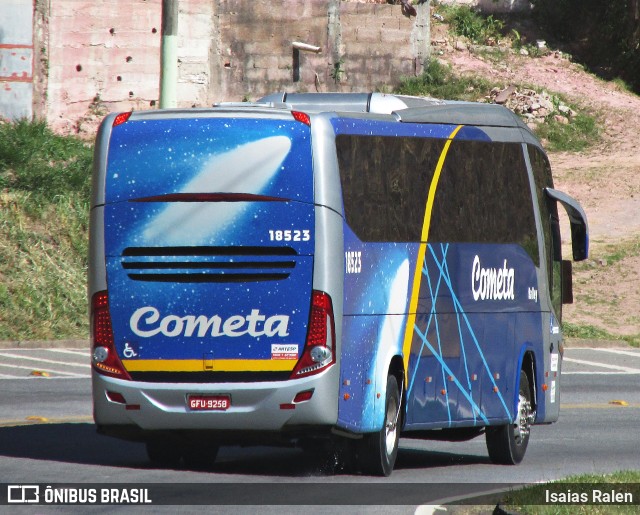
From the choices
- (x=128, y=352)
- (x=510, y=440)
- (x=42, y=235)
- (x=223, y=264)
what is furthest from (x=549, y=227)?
(x=42, y=235)

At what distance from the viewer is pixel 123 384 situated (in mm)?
12742

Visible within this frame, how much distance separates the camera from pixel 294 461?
571 inches

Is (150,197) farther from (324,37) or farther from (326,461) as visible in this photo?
(324,37)

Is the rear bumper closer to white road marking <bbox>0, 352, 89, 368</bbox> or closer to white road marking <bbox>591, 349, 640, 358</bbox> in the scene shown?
white road marking <bbox>0, 352, 89, 368</bbox>

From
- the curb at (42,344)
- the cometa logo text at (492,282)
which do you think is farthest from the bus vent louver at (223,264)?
the curb at (42,344)

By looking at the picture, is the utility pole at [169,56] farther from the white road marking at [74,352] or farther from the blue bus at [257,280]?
the blue bus at [257,280]

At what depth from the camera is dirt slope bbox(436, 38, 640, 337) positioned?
34.7m

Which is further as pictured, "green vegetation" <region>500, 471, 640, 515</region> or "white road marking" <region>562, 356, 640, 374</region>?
"white road marking" <region>562, 356, 640, 374</region>

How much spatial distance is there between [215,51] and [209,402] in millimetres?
33658

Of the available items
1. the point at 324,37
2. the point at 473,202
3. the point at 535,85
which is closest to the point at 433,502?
the point at 473,202

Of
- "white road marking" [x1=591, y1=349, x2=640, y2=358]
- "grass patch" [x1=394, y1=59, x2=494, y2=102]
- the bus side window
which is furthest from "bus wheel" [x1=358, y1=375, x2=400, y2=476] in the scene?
"grass patch" [x1=394, y1=59, x2=494, y2=102]

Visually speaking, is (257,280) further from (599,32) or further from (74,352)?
(599,32)

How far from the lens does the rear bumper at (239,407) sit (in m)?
12.5

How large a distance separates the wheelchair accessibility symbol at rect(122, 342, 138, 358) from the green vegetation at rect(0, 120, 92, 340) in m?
16.9
